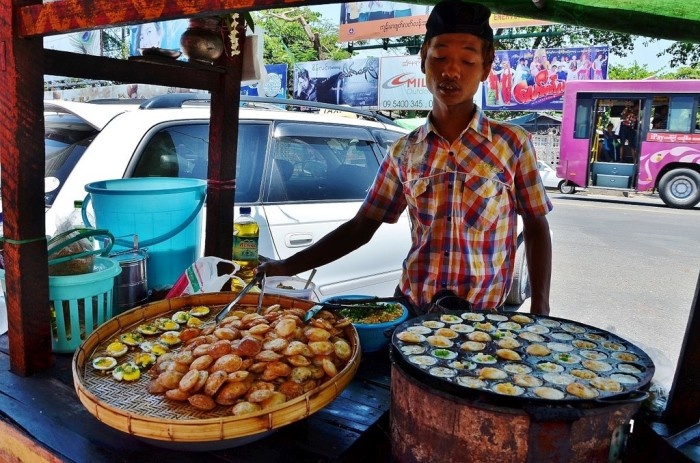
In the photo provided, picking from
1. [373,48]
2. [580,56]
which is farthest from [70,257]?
[373,48]

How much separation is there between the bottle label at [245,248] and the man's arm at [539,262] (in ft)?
4.49

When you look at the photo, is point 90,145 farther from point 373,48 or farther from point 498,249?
point 373,48

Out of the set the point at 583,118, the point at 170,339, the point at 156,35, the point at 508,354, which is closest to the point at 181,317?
the point at 170,339

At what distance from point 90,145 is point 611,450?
10.5 feet

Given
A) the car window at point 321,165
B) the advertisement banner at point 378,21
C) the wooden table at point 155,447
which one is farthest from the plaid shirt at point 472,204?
the advertisement banner at point 378,21

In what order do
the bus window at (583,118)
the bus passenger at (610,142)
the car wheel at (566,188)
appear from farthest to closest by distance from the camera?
1. the car wheel at (566,188)
2. the bus passenger at (610,142)
3. the bus window at (583,118)

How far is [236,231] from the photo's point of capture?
2838 mm

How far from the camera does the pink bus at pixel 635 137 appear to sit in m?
13.0

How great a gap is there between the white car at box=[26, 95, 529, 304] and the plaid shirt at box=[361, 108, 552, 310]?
1.11 meters

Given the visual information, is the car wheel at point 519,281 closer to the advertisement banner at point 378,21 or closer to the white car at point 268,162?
→ the white car at point 268,162

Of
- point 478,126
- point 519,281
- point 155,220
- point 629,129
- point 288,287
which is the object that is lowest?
point 519,281

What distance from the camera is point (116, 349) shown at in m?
1.53

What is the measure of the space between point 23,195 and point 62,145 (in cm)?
195

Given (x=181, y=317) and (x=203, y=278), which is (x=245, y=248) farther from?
(x=181, y=317)
